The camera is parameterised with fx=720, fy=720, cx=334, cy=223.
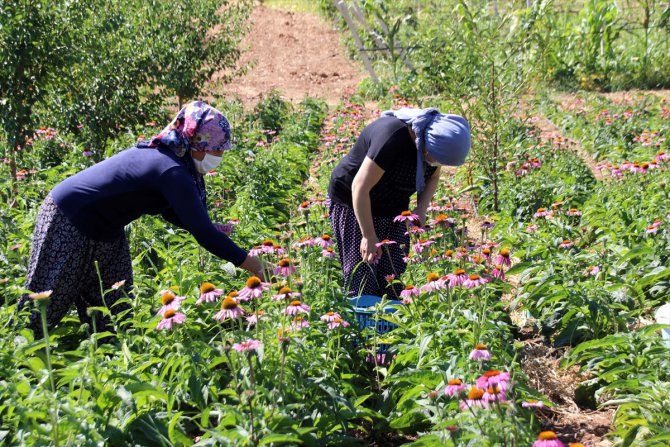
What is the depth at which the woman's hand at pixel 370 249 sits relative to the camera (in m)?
3.33

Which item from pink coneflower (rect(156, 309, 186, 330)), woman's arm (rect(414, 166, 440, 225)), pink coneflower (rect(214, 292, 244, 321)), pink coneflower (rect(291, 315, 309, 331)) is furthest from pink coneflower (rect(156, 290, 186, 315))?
woman's arm (rect(414, 166, 440, 225))

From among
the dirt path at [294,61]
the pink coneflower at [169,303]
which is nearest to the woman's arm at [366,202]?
the pink coneflower at [169,303]

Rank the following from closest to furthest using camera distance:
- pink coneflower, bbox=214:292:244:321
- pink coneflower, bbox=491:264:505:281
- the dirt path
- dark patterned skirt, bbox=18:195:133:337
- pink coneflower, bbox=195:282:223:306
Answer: pink coneflower, bbox=214:292:244:321, pink coneflower, bbox=195:282:223:306, dark patterned skirt, bbox=18:195:133:337, pink coneflower, bbox=491:264:505:281, the dirt path

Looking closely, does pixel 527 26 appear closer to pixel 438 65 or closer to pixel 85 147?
pixel 438 65

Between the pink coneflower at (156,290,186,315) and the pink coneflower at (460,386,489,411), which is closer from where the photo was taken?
the pink coneflower at (460,386,489,411)

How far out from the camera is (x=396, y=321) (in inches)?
121

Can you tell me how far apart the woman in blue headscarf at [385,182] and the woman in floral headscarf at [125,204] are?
67 cm

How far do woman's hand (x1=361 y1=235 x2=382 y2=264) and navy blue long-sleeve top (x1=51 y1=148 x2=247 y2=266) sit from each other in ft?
2.35

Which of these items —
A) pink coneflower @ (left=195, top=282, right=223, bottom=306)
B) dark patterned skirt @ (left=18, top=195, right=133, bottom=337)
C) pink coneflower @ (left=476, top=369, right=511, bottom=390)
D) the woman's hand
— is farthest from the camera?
the woman's hand

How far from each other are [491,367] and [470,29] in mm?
3958

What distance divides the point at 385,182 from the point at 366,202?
9.6 inches

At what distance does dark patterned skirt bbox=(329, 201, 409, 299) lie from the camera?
11.8 feet

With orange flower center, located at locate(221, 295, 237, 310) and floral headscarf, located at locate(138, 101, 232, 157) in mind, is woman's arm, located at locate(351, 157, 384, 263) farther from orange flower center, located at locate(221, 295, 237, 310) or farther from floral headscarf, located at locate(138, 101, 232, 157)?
orange flower center, located at locate(221, 295, 237, 310)

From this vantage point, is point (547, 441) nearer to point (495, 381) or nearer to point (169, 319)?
point (495, 381)
